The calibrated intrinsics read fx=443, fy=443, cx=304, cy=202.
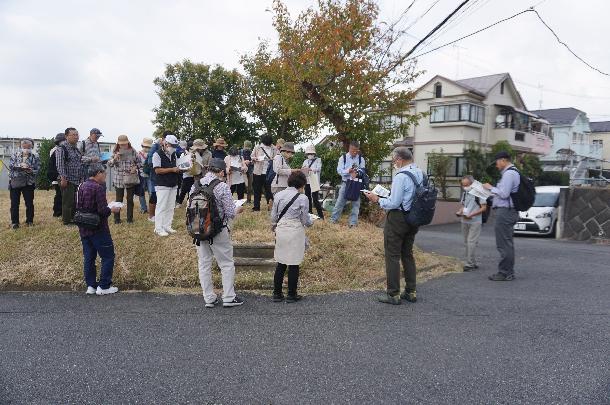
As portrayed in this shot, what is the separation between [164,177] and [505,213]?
5.87 metres

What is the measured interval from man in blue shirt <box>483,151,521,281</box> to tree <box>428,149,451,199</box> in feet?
61.1

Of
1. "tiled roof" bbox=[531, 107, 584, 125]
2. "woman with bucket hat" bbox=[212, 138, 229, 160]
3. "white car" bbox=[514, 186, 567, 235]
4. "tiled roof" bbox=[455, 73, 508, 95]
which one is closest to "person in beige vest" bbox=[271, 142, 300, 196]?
"woman with bucket hat" bbox=[212, 138, 229, 160]

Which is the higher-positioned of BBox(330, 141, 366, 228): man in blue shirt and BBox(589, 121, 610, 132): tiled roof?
BBox(589, 121, 610, 132): tiled roof

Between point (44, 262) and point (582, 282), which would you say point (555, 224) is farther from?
point (44, 262)

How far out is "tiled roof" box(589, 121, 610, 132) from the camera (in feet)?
141

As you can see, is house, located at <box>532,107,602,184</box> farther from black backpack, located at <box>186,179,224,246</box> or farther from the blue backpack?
black backpack, located at <box>186,179,224,246</box>

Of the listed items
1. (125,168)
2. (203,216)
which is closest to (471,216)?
(203,216)

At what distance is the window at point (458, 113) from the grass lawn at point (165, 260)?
70.8 feet

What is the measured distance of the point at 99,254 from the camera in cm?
630

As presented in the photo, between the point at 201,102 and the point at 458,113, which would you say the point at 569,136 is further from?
the point at 201,102

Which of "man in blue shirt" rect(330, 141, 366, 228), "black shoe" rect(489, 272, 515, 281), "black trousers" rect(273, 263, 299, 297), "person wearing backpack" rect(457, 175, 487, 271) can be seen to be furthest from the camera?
"man in blue shirt" rect(330, 141, 366, 228)

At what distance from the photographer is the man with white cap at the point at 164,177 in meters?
7.75

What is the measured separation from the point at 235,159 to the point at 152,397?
279 inches

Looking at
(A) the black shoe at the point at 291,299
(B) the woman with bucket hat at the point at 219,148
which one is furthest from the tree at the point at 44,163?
Result: (A) the black shoe at the point at 291,299
